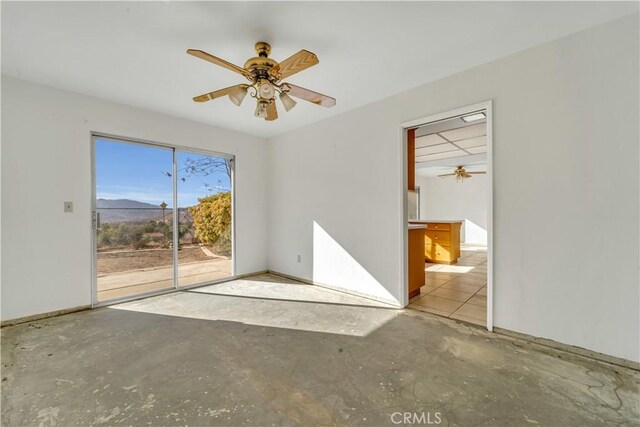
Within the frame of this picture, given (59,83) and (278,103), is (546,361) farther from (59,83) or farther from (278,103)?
(59,83)

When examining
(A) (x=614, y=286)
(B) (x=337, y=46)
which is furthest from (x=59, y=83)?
(A) (x=614, y=286)

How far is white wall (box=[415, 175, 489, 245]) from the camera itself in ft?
29.8

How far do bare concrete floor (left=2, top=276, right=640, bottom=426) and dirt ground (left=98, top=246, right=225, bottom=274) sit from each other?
880 mm

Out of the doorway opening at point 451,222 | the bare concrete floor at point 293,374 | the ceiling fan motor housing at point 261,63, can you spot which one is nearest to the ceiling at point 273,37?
the ceiling fan motor housing at point 261,63

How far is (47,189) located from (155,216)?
3.88 feet

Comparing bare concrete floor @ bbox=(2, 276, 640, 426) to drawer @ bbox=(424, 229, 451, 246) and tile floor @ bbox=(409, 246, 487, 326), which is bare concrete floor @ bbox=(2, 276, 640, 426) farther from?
drawer @ bbox=(424, 229, 451, 246)

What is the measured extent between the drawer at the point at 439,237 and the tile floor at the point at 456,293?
0.52m

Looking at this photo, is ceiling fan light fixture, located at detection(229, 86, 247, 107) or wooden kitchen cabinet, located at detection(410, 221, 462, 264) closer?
ceiling fan light fixture, located at detection(229, 86, 247, 107)

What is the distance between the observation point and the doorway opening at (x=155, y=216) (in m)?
3.48

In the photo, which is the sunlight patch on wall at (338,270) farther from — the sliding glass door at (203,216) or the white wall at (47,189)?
the white wall at (47,189)

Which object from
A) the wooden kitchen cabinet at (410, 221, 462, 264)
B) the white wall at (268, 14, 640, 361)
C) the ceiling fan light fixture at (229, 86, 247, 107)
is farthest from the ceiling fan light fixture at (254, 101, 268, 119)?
the wooden kitchen cabinet at (410, 221, 462, 264)

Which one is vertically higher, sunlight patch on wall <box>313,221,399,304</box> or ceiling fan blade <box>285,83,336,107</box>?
ceiling fan blade <box>285,83,336,107</box>

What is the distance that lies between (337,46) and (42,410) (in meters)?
3.27

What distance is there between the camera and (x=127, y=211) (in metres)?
3.69
